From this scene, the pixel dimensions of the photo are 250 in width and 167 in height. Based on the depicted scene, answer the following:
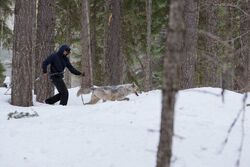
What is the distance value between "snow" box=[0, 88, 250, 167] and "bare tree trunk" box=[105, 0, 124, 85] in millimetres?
7449

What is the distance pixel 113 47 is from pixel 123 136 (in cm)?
976

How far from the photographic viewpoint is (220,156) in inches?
248

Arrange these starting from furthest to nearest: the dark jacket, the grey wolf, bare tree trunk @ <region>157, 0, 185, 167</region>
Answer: the grey wolf → the dark jacket → bare tree trunk @ <region>157, 0, 185, 167</region>

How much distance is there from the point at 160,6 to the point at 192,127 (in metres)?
12.1

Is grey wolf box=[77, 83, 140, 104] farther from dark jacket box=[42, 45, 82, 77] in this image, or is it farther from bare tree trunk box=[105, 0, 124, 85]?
bare tree trunk box=[105, 0, 124, 85]

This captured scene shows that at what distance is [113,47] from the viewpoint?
54.6ft

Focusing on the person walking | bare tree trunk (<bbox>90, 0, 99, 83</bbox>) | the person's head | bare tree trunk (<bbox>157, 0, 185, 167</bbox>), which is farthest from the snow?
bare tree trunk (<bbox>90, 0, 99, 83</bbox>)

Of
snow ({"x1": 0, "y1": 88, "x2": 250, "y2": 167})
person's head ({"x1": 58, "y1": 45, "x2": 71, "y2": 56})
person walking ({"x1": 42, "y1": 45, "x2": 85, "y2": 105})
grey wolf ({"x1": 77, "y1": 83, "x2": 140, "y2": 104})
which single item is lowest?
snow ({"x1": 0, "y1": 88, "x2": 250, "y2": 167})

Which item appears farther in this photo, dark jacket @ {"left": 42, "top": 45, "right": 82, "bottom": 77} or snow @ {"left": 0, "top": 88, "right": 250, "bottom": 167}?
dark jacket @ {"left": 42, "top": 45, "right": 82, "bottom": 77}

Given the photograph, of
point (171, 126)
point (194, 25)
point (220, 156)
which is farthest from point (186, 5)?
point (171, 126)

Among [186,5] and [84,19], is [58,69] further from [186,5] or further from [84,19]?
[84,19]

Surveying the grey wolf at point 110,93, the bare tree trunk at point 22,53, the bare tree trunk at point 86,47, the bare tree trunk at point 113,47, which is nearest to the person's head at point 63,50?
the bare tree trunk at point 22,53

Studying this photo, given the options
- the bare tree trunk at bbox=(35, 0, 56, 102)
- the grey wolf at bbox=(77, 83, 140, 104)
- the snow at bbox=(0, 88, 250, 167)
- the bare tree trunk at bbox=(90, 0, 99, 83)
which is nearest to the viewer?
the snow at bbox=(0, 88, 250, 167)

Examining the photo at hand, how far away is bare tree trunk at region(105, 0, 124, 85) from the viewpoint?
16688 millimetres
